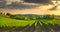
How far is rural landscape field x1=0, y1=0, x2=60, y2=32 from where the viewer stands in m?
0.88

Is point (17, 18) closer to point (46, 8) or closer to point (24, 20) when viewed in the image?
point (24, 20)

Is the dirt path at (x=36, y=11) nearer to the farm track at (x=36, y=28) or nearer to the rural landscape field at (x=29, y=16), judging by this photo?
the rural landscape field at (x=29, y=16)

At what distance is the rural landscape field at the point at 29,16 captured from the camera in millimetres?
876

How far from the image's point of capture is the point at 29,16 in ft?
3.14

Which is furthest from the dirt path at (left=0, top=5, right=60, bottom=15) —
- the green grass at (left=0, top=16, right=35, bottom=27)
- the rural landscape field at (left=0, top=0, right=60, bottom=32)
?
the green grass at (left=0, top=16, right=35, bottom=27)

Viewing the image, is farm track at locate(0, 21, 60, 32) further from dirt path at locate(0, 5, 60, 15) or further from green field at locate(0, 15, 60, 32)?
dirt path at locate(0, 5, 60, 15)

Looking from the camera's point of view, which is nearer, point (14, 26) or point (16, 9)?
point (14, 26)

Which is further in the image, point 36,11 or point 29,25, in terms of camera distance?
point 36,11

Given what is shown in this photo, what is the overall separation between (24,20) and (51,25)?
0.19m

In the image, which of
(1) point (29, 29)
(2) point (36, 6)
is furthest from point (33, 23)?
(2) point (36, 6)

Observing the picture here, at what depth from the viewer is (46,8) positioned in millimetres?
1031

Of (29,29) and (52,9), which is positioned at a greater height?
(52,9)

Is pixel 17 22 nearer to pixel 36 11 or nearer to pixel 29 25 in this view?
pixel 29 25

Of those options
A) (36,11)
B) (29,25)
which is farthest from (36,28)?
(36,11)
